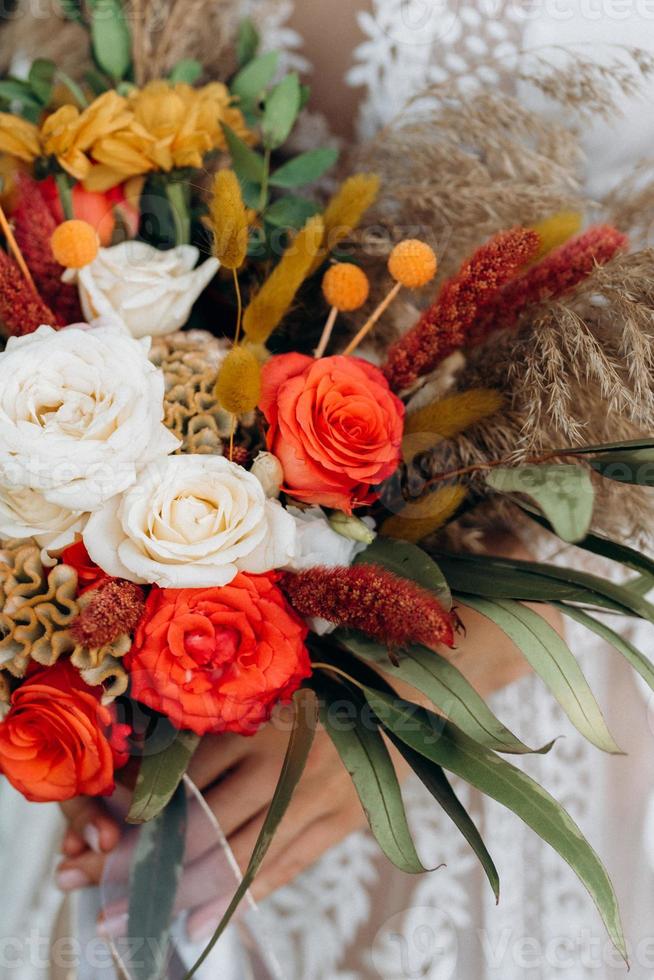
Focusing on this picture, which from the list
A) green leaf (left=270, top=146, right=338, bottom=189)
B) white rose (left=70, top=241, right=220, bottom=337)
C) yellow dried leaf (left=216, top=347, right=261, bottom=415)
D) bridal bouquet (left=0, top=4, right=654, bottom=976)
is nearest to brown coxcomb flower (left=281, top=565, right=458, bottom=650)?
bridal bouquet (left=0, top=4, right=654, bottom=976)

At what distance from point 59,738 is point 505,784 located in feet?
0.81

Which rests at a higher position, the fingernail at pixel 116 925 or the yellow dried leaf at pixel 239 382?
the yellow dried leaf at pixel 239 382

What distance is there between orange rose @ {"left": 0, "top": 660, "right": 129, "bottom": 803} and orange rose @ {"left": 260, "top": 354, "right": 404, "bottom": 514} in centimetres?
17

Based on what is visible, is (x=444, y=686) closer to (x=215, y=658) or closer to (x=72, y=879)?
(x=215, y=658)

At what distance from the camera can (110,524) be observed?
1.45 ft

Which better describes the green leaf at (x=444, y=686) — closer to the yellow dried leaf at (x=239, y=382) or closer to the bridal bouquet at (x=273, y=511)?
the bridal bouquet at (x=273, y=511)

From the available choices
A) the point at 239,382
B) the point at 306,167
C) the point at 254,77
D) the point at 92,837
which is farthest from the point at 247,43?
the point at 92,837

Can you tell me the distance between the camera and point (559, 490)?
402 millimetres

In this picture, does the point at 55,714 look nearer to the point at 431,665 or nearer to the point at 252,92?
the point at 431,665

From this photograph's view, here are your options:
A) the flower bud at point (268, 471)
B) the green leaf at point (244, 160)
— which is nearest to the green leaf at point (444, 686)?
the flower bud at point (268, 471)

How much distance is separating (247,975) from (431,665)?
0.97 ft

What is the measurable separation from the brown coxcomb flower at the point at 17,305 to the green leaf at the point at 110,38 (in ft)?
0.82

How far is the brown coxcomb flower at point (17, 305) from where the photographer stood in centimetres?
48

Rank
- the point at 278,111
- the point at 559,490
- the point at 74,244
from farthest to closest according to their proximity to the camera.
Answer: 1. the point at 278,111
2. the point at 74,244
3. the point at 559,490
